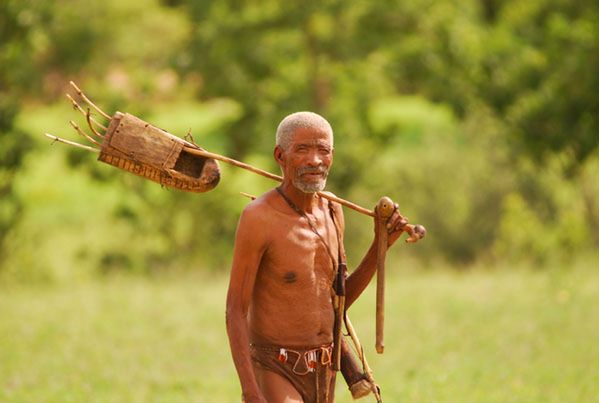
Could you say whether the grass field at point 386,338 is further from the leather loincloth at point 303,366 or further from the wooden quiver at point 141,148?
the wooden quiver at point 141,148

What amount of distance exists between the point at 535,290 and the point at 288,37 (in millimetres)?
10887

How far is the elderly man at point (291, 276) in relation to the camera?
4848 millimetres

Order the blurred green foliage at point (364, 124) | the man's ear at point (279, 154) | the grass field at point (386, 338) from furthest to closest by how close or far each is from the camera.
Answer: the blurred green foliage at point (364, 124)
the grass field at point (386, 338)
the man's ear at point (279, 154)

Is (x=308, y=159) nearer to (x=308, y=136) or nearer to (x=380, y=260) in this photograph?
(x=308, y=136)

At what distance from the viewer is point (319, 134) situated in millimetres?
4875

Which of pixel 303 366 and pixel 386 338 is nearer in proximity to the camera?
pixel 303 366

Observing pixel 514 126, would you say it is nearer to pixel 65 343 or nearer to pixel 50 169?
pixel 65 343

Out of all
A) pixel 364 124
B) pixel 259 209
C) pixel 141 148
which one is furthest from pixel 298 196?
pixel 364 124

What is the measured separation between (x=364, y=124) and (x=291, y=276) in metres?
18.1

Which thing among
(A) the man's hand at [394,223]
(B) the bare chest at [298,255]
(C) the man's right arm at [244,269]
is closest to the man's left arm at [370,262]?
(A) the man's hand at [394,223]

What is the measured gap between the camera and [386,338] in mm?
11203

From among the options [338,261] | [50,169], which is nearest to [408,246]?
[338,261]

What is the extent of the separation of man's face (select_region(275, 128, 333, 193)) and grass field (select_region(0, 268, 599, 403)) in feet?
12.5

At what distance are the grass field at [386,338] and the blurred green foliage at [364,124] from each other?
297 cm
